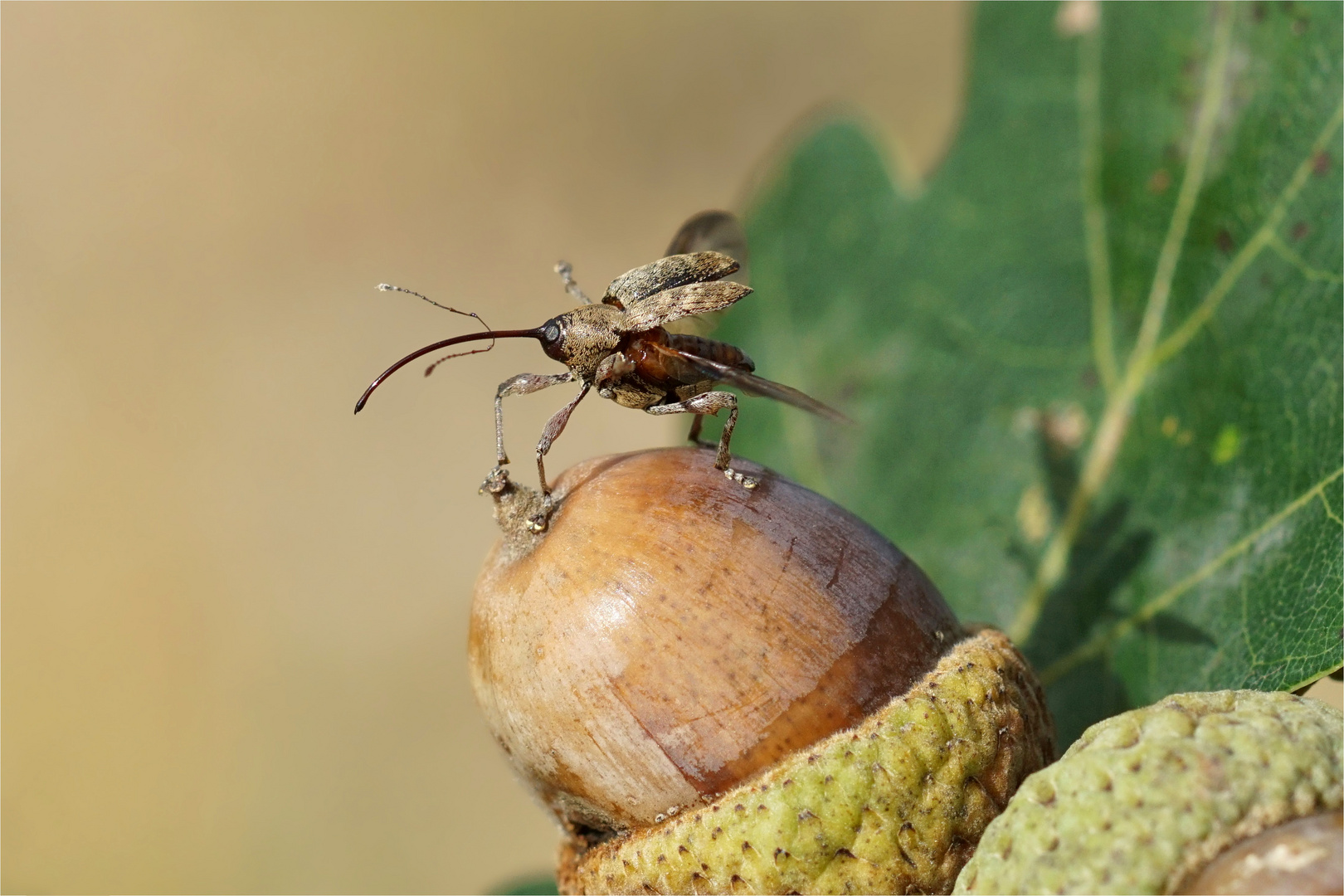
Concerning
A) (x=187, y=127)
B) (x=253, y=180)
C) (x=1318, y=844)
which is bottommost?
(x=1318, y=844)

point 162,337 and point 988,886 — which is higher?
point 162,337

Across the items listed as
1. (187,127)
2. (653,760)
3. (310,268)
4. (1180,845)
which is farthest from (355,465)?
(1180,845)

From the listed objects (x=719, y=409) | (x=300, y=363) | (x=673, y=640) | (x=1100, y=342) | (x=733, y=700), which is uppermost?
(x=300, y=363)

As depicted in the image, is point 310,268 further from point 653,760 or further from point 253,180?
point 653,760

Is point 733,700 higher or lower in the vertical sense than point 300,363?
lower

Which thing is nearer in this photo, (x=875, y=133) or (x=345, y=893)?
(x=875, y=133)

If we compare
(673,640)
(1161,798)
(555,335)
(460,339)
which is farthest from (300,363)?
(1161,798)

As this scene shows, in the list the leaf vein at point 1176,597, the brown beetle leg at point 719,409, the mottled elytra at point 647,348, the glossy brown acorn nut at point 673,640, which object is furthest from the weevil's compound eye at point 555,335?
the leaf vein at point 1176,597

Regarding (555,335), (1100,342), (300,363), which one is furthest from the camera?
(300,363)

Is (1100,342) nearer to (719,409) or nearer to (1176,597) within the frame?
(1176,597)
